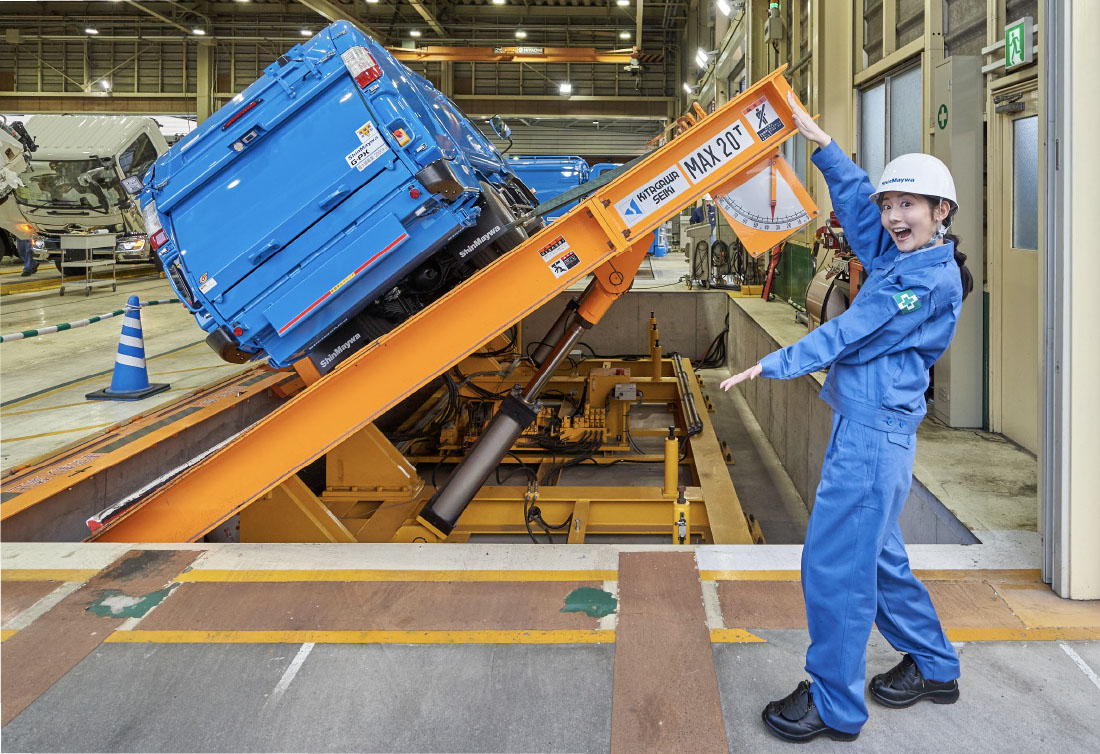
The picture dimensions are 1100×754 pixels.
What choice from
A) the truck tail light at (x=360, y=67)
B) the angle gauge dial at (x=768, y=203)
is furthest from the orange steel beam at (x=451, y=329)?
the truck tail light at (x=360, y=67)

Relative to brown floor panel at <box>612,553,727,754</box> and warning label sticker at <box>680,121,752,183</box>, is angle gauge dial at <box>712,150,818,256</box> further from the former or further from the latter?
brown floor panel at <box>612,553,727,754</box>

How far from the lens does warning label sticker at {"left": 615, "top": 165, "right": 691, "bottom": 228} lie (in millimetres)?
4219

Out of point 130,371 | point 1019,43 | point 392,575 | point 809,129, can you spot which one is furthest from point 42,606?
point 1019,43

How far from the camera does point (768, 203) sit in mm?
4332

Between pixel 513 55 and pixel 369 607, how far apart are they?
2473 centimetres

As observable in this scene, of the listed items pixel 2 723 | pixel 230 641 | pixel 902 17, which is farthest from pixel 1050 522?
pixel 902 17

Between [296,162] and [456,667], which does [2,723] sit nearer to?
[456,667]

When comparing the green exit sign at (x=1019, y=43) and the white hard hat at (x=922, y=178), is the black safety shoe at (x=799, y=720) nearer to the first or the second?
the white hard hat at (x=922, y=178)

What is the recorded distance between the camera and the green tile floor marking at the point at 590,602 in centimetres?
309

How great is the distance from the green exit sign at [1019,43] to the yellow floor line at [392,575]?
380cm

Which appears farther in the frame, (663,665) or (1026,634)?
(1026,634)

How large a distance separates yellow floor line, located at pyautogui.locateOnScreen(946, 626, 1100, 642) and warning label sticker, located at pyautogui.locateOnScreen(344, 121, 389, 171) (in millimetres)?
3400

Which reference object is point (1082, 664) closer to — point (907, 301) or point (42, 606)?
point (907, 301)

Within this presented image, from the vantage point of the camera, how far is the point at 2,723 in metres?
2.49
